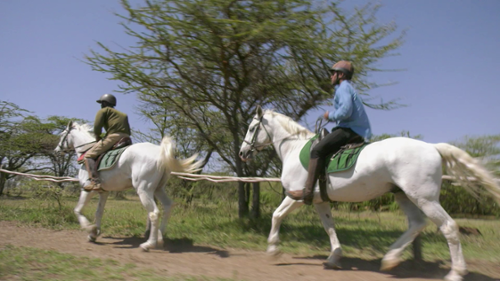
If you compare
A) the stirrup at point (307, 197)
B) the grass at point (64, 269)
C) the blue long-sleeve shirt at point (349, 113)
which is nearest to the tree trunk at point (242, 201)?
the stirrup at point (307, 197)

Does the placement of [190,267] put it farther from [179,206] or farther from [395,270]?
[179,206]

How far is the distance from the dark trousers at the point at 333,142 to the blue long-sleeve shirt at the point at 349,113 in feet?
0.26

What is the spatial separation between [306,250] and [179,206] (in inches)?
238

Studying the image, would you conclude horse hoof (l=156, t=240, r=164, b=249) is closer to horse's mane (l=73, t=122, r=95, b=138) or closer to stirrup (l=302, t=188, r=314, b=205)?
stirrup (l=302, t=188, r=314, b=205)

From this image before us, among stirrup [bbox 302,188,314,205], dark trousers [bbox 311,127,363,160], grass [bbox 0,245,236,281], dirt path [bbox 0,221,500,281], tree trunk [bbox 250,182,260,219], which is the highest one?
dark trousers [bbox 311,127,363,160]

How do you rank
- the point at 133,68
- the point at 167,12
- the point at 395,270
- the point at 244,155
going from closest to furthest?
1. the point at 395,270
2. the point at 244,155
3. the point at 167,12
4. the point at 133,68

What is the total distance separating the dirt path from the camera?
4.82 metres

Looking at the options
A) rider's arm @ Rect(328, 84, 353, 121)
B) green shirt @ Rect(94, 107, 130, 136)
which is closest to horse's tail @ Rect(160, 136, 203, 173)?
green shirt @ Rect(94, 107, 130, 136)

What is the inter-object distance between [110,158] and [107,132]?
0.61 m

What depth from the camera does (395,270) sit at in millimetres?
5188

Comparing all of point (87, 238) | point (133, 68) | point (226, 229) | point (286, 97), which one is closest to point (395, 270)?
point (226, 229)

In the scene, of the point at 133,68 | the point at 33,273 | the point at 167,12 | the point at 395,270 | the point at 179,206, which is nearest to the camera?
the point at 33,273

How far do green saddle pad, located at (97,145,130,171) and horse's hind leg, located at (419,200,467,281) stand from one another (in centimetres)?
521

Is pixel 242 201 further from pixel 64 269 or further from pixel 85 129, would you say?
pixel 64 269
